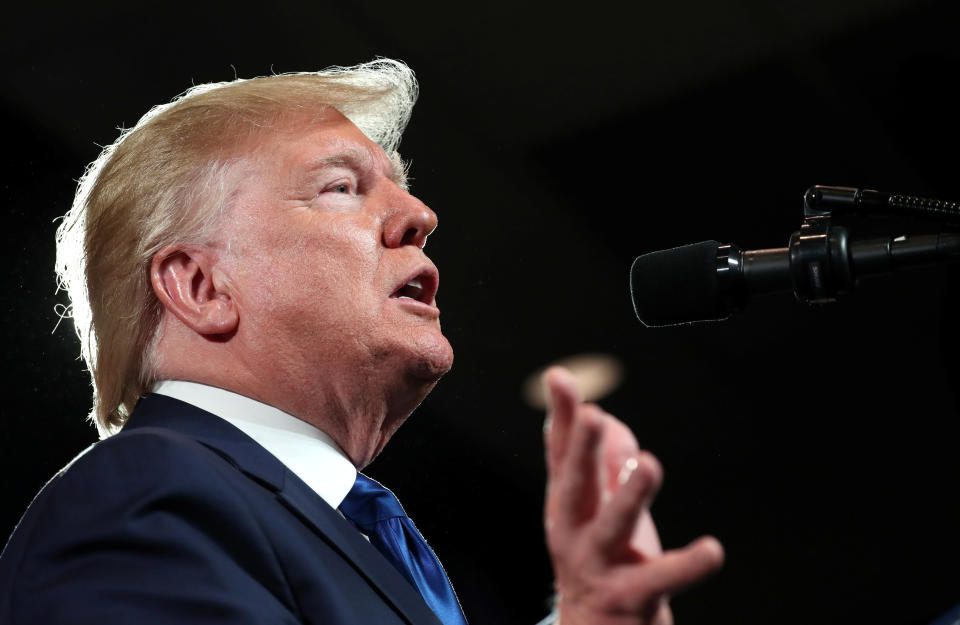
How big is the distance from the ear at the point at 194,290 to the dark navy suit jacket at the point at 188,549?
27 centimetres

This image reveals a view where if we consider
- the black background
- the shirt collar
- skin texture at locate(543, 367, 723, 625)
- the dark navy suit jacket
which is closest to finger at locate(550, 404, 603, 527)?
skin texture at locate(543, 367, 723, 625)

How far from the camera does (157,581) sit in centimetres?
92

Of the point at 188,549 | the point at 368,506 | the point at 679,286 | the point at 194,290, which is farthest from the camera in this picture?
the point at 194,290

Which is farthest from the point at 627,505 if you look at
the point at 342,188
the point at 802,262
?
the point at 342,188

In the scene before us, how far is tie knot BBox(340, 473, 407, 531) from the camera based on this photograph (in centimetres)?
133

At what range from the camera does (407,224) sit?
1480mm

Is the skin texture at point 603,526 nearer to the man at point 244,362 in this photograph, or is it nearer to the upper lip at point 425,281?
the man at point 244,362

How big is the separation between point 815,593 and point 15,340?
5.22 ft

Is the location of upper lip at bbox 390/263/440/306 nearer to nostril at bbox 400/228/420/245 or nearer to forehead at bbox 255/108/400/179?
nostril at bbox 400/228/420/245

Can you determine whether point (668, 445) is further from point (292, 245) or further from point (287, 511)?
point (287, 511)

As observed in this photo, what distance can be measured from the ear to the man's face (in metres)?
0.02

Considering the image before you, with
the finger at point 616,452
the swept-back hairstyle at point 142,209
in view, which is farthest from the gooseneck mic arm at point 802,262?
the swept-back hairstyle at point 142,209

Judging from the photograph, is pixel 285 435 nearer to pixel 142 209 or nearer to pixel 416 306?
pixel 416 306

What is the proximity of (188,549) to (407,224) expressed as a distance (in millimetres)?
664
